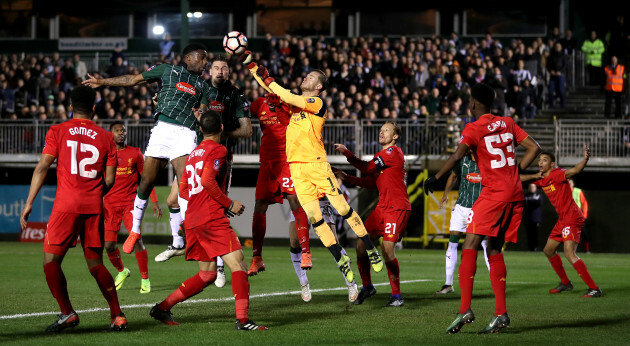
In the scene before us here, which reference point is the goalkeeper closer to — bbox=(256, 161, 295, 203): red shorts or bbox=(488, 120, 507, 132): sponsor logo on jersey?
bbox=(256, 161, 295, 203): red shorts

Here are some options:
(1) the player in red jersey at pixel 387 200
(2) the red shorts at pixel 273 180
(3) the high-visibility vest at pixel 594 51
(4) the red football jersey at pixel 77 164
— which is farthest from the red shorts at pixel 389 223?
(3) the high-visibility vest at pixel 594 51

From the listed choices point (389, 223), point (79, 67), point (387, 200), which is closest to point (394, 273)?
point (389, 223)

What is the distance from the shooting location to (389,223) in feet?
39.4

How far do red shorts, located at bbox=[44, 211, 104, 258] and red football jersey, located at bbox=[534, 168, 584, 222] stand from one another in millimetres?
7554

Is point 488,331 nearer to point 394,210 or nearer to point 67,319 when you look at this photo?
point 394,210

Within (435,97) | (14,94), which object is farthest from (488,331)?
(14,94)

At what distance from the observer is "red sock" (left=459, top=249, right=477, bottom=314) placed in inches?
363

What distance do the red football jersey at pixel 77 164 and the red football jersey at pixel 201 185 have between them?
29.9 inches

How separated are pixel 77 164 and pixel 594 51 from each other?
2596 cm

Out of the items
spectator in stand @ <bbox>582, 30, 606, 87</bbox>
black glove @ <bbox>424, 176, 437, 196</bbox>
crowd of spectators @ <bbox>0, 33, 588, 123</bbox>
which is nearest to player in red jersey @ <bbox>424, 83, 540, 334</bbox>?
black glove @ <bbox>424, 176, 437, 196</bbox>

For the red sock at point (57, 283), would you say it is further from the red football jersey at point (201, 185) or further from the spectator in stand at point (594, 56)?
the spectator in stand at point (594, 56)

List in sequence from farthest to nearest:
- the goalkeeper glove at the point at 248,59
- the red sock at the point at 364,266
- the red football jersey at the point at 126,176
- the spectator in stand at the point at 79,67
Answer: the spectator in stand at the point at 79,67
the red football jersey at the point at 126,176
the red sock at the point at 364,266
the goalkeeper glove at the point at 248,59

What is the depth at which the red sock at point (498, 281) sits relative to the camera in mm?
9227

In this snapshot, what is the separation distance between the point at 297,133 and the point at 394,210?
5.84 feet
